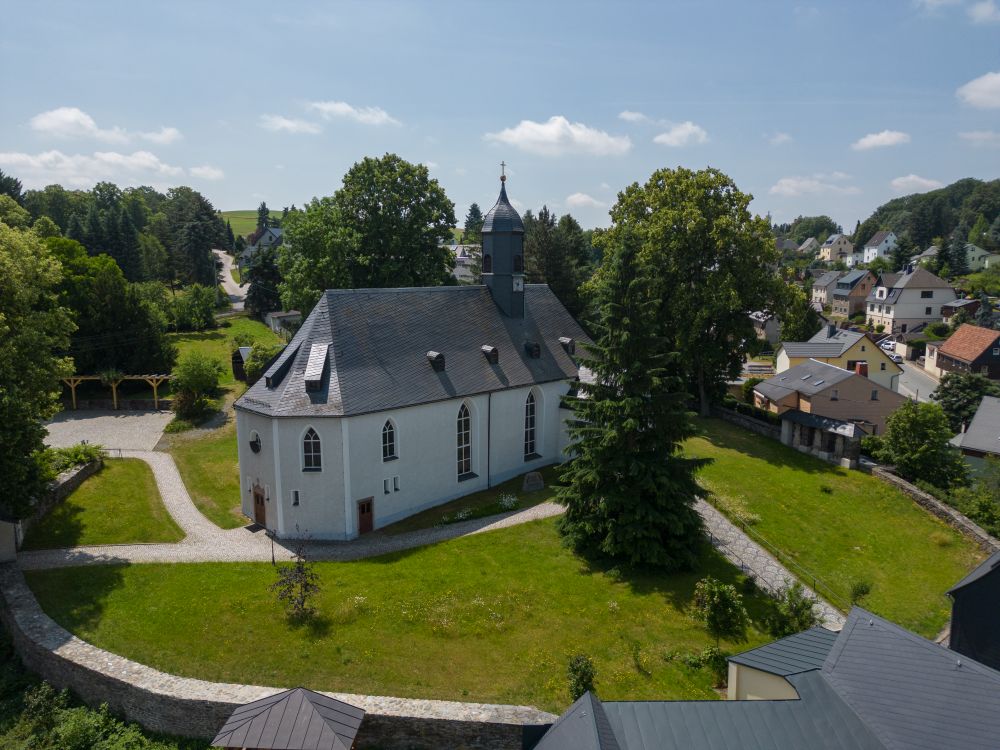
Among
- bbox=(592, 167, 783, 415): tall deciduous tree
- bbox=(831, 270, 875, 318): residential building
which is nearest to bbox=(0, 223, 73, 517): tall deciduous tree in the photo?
bbox=(592, 167, 783, 415): tall deciduous tree

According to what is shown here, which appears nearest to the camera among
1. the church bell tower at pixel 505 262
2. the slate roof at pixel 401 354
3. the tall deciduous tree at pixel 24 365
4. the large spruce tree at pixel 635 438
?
the tall deciduous tree at pixel 24 365

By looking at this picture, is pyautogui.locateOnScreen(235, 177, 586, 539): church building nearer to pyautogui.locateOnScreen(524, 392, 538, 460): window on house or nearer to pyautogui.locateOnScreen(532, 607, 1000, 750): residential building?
pyautogui.locateOnScreen(524, 392, 538, 460): window on house

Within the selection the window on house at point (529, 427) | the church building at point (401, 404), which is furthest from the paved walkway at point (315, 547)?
the window on house at point (529, 427)

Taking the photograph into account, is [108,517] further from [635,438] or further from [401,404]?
[635,438]

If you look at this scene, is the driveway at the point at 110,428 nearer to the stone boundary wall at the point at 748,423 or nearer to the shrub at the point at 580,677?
the shrub at the point at 580,677

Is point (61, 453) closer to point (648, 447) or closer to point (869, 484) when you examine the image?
point (648, 447)

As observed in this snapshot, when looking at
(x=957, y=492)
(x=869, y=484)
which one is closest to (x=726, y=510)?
(x=869, y=484)
